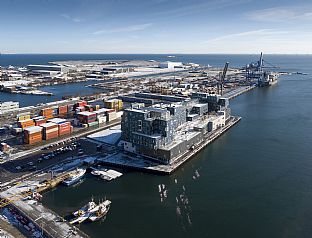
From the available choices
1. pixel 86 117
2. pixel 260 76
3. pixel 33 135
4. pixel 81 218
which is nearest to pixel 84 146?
pixel 33 135

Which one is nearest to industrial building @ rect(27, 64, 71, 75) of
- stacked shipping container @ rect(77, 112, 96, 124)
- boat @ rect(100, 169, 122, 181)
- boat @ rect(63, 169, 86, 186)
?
stacked shipping container @ rect(77, 112, 96, 124)

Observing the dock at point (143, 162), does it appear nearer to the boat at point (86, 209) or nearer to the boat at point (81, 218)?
the boat at point (86, 209)

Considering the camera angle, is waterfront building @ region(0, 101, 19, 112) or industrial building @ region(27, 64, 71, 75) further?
industrial building @ region(27, 64, 71, 75)

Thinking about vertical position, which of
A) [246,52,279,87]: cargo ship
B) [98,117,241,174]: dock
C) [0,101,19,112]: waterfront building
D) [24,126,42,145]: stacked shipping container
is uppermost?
[246,52,279,87]: cargo ship

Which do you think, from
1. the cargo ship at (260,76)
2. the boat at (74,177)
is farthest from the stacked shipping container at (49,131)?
the cargo ship at (260,76)

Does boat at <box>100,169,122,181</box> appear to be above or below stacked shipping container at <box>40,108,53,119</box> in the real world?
below

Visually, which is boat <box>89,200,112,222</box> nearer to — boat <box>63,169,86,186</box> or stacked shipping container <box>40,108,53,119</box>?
boat <box>63,169,86,186</box>
